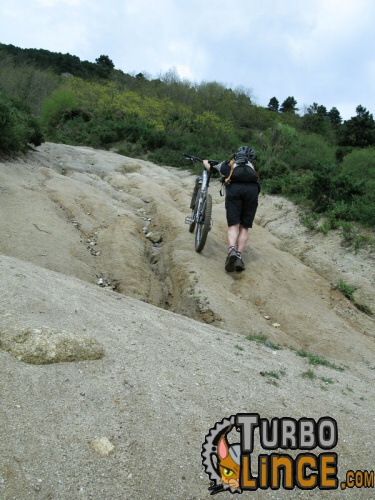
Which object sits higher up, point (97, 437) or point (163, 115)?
point (163, 115)

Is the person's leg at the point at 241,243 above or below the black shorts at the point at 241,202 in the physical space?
below

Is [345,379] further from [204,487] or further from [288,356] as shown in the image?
[204,487]

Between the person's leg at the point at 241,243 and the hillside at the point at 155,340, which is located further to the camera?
the person's leg at the point at 241,243

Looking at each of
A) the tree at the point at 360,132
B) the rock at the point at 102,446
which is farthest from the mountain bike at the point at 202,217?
the tree at the point at 360,132

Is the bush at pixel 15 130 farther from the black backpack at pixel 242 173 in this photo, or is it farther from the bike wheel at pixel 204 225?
the black backpack at pixel 242 173

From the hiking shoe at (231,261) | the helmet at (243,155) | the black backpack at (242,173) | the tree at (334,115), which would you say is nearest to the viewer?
the hiking shoe at (231,261)

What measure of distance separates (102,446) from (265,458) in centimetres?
93

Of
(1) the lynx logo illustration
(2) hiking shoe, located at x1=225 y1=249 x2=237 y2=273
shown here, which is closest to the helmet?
(2) hiking shoe, located at x1=225 y1=249 x2=237 y2=273

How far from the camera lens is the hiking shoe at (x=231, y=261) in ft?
22.3

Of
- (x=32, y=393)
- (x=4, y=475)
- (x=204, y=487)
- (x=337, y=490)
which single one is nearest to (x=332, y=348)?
(x=337, y=490)

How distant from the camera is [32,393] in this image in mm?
2602

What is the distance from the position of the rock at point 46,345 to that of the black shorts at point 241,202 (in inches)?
170

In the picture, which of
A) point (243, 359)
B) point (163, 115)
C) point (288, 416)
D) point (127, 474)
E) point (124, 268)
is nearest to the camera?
point (127, 474)

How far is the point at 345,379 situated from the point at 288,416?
148 centimetres
